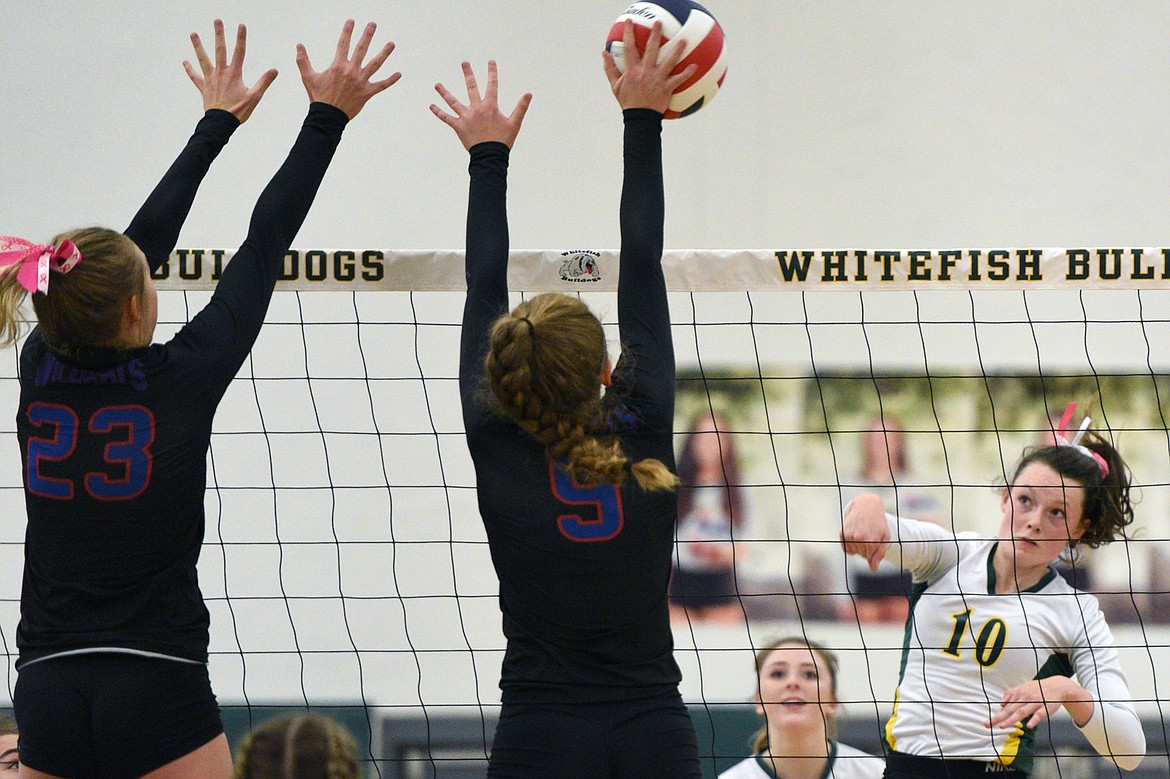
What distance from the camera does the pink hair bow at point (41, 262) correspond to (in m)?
1.84

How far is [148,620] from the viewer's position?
1.91m

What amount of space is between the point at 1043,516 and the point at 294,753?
2201 millimetres

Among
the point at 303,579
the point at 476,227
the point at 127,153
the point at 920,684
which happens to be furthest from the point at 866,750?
the point at 127,153

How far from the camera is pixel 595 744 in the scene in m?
1.79

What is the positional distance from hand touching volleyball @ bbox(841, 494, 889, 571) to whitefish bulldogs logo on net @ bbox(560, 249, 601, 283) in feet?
2.81

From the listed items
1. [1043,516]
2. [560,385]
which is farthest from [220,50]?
[1043,516]

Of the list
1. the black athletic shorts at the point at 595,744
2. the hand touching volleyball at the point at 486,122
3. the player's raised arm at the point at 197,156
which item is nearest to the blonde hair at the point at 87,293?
the player's raised arm at the point at 197,156

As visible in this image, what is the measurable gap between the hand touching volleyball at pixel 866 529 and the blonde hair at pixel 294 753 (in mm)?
1620

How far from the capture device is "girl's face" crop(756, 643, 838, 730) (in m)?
3.81

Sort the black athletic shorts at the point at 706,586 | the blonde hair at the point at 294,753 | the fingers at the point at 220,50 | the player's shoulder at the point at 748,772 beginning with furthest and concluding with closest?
the black athletic shorts at the point at 706,586
the player's shoulder at the point at 748,772
the fingers at the point at 220,50
the blonde hair at the point at 294,753

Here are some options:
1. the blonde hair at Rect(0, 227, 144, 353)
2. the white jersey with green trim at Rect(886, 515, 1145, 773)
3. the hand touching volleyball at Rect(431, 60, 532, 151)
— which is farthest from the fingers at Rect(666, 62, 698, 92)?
the white jersey with green trim at Rect(886, 515, 1145, 773)

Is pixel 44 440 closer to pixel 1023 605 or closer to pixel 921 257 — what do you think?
pixel 921 257

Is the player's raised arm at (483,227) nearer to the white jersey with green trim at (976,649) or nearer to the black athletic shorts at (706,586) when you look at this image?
the white jersey with green trim at (976,649)

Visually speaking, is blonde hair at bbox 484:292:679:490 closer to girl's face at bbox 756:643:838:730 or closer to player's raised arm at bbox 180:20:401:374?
player's raised arm at bbox 180:20:401:374
